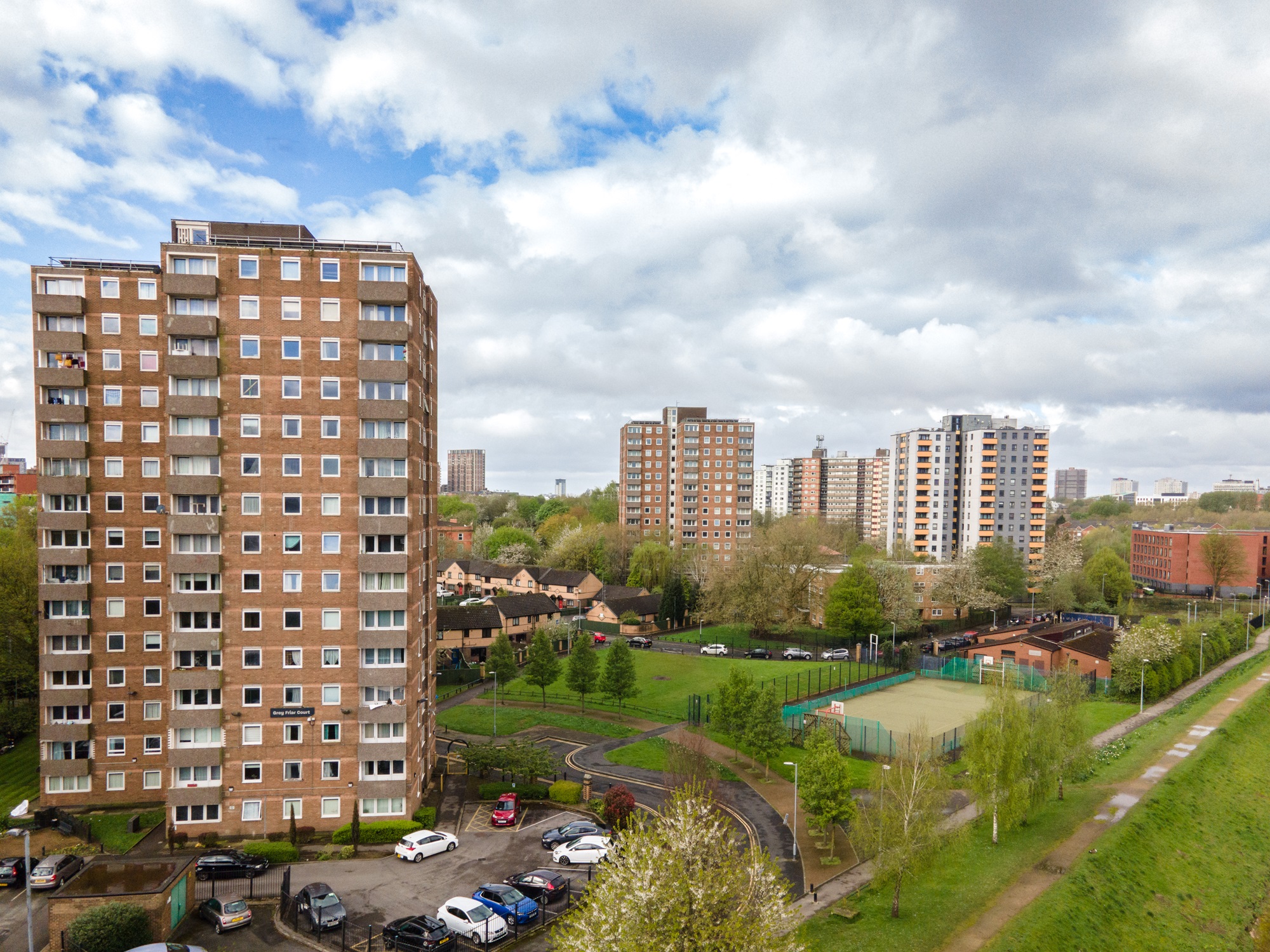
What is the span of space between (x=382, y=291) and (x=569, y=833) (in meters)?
30.8

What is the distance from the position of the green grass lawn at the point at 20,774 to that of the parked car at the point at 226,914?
19.9 metres

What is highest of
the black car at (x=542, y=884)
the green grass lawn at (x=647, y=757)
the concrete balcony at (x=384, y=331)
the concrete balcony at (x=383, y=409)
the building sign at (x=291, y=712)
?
the concrete balcony at (x=384, y=331)

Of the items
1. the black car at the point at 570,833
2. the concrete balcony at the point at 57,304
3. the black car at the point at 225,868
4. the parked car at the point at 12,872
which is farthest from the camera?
the concrete balcony at the point at 57,304

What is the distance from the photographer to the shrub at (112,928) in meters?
27.4

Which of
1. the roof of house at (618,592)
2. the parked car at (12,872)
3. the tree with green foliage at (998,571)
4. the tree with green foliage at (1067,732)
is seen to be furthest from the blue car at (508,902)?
the tree with green foliage at (998,571)

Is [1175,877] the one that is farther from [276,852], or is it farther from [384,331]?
[384,331]

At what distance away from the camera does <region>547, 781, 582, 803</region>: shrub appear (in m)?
43.4

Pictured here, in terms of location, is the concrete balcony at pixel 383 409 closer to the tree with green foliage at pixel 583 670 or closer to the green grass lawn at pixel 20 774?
the green grass lawn at pixel 20 774

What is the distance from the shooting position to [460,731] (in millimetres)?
58031

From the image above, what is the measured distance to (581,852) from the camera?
35.6 m

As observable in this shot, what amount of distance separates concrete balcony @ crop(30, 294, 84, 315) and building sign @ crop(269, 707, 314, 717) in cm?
2594

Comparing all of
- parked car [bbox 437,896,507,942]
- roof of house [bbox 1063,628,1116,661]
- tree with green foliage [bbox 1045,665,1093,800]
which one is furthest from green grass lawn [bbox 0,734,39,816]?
roof of house [bbox 1063,628,1116,661]

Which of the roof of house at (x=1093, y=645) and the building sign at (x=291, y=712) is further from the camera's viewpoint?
the roof of house at (x=1093, y=645)

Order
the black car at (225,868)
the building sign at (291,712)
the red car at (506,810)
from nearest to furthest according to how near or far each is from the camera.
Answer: the black car at (225,868)
the building sign at (291,712)
the red car at (506,810)
